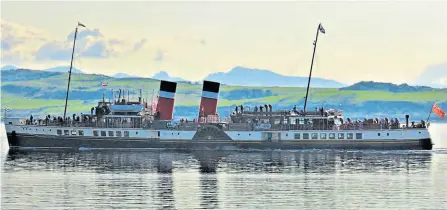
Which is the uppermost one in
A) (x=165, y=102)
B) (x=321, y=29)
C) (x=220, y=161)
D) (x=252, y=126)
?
(x=321, y=29)

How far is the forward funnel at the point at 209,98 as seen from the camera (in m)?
124

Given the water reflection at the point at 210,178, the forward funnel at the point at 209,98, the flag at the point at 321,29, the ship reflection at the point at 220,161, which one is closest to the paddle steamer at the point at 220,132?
the flag at the point at 321,29

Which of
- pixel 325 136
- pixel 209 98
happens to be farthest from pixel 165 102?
pixel 325 136

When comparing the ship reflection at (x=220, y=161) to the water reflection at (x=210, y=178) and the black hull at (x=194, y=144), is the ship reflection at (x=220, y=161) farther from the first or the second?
the black hull at (x=194, y=144)

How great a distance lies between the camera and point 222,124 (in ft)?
394

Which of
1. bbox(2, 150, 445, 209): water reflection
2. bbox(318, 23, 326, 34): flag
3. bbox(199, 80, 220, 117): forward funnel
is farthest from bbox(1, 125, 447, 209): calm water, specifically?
bbox(318, 23, 326, 34): flag

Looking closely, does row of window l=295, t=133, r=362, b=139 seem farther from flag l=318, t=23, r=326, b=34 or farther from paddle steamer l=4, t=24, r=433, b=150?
flag l=318, t=23, r=326, b=34

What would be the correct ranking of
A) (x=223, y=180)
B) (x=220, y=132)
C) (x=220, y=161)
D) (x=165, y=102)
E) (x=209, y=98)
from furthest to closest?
(x=209, y=98) → (x=165, y=102) → (x=220, y=132) → (x=220, y=161) → (x=223, y=180)

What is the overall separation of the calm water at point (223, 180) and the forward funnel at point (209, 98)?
10.4 meters

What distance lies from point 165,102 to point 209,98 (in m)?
5.59

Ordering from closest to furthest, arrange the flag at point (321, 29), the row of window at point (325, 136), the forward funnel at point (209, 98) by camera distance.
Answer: the flag at point (321, 29) < the row of window at point (325, 136) < the forward funnel at point (209, 98)

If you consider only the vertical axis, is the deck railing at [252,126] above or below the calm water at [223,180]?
above

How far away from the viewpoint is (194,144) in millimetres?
120500

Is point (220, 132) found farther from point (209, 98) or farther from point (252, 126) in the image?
point (209, 98)
